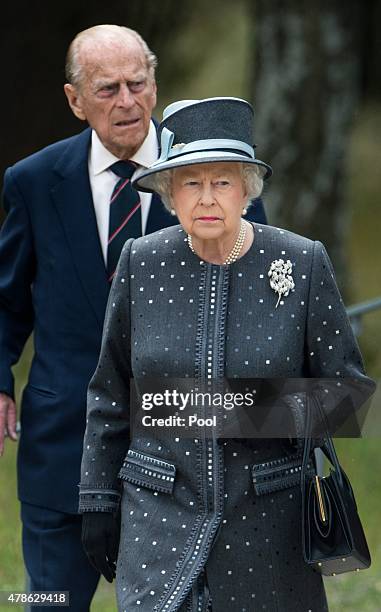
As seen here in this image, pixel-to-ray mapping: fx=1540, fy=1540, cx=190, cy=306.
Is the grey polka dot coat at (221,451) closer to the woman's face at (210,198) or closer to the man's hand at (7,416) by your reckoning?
the woman's face at (210,198)

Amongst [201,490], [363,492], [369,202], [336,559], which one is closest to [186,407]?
[201,490]

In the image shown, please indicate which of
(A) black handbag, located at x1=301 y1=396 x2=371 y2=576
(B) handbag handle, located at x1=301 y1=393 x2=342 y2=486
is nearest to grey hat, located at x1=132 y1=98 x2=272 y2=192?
(B) handbag handle, located at x1=301 y1=393 x2=342 y2=486

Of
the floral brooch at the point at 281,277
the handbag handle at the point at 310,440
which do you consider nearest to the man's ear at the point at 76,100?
the floral brooch at the point at 281,277

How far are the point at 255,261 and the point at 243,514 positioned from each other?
0.58 meters

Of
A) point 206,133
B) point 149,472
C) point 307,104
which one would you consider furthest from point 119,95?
point 307,104

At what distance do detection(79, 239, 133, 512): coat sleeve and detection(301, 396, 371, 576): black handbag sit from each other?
48cm

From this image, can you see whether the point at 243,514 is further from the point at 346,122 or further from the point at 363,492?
the point at 346,122

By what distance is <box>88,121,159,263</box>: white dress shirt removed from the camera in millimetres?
4348

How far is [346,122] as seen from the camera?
38.8ft

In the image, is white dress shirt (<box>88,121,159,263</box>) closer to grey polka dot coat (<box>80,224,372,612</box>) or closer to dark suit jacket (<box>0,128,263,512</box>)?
dark suit jacket (<box>0,128,263,512</box>)

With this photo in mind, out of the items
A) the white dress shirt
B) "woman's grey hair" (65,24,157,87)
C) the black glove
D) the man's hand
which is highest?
"woman's grey hair" (65,24,157,87)

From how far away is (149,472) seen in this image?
3539mm

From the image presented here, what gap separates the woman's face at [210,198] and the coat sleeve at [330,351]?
234 millimetres

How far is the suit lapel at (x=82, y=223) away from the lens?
14.2 feet
